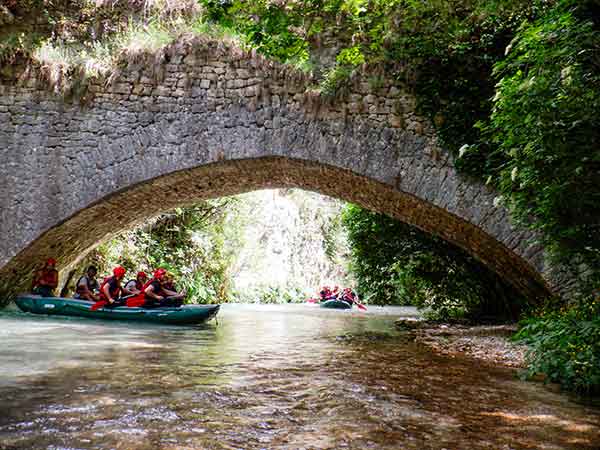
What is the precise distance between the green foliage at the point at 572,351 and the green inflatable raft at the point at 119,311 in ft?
18.3

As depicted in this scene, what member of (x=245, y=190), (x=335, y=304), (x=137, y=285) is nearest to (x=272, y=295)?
(x=335, y=304)

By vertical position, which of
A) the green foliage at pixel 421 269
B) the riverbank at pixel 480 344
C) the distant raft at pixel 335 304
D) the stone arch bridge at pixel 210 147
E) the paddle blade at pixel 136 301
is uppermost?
the stone arch bridge at pixel 210 147

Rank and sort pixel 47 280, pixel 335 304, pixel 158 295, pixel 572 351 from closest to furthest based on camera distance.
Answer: pixel 572 351 < pixel 158 295 < pixel 47 280 < pixel 335 304

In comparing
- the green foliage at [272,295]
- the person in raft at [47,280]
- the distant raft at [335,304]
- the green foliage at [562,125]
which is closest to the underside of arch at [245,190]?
the person in raft at [47,280]

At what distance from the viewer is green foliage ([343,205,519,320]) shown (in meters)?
9.55

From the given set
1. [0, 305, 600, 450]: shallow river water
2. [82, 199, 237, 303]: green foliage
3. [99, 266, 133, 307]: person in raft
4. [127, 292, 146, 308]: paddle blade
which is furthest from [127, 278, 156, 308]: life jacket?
[82, 199, 237, 303]: green foliage

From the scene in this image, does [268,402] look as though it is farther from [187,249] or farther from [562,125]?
[187,249]

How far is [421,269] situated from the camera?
1021 cm

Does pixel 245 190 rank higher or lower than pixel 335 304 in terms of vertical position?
higher

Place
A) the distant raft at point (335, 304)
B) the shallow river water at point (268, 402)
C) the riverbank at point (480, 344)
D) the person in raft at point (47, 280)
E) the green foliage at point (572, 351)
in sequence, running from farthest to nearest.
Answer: the distant raft at point (335, 304) < the person in raft at point (47, 280) < the riverbank at point (480, 344) < the green foliage at point (572, 351) < the shallow river water at point (268, 402)

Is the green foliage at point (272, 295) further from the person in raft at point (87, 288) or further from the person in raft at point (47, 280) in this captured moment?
the person in raft at point (47, 280)

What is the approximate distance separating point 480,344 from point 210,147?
4544 mm

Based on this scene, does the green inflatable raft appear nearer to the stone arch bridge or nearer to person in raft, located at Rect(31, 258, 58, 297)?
person in raft, located at Rect(31, 258, 58, 297)

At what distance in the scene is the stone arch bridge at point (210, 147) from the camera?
23.0 feet
